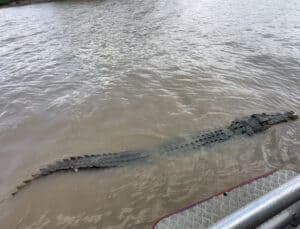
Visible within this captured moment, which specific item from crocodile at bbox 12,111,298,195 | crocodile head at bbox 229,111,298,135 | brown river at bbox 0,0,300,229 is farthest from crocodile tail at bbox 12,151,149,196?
crocodile head at bbox 229,111,298,135

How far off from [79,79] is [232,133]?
4364mm

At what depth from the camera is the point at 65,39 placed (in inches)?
412

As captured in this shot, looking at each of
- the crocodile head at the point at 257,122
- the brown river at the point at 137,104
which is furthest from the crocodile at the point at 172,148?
the brown river at the point at 137,104

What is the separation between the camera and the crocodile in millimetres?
4180

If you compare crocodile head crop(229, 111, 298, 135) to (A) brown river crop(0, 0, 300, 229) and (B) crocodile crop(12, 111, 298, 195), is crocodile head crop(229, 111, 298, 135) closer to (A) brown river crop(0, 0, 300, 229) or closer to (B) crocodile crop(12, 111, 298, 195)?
(B) crocodile crop(12, 111, 298, 195)

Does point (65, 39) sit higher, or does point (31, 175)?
point (65, 39)

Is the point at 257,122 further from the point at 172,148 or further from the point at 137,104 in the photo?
the point at 137,104

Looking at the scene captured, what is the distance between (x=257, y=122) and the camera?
487 centimetres

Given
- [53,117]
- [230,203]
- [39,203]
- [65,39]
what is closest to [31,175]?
[39,203]

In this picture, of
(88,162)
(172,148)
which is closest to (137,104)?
(172,148)

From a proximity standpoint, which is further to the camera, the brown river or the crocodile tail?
the crocodile tail

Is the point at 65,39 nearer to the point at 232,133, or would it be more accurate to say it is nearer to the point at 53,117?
the point at 53,117

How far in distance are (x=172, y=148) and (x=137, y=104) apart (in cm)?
190

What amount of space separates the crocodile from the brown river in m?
0.11
